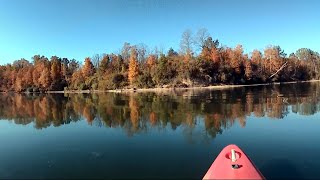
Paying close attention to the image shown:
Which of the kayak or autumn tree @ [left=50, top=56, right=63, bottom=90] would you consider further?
autumn tree @ [left=50, top=56, right=63, bottom=90]

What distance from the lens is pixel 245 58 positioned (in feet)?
279

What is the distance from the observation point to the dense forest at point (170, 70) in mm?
72625

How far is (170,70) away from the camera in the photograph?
7231 cm

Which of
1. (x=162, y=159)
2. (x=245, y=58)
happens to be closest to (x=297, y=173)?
(x=162, y=159)

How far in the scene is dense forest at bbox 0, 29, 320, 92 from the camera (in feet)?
238

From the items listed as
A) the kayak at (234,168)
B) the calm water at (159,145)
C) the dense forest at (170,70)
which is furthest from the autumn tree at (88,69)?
the kayak at (234,168)

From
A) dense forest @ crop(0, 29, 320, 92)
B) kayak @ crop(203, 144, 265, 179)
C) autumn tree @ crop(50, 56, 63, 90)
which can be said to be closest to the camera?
kayak @ crop(203, 144, 265, 179)

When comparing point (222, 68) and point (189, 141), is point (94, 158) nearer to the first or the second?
point (189, 141)

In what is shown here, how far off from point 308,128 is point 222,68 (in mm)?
60644

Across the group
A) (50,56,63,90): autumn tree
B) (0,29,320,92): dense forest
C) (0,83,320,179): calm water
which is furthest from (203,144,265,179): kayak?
(50,56,63,90): autumn tree

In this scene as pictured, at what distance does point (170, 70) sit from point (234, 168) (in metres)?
65.9

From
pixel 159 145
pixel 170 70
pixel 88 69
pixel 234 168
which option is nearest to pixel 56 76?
pixel 88 69

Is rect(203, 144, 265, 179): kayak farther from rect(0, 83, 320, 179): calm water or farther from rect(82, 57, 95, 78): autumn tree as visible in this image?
rect(82, 57, 95, 78): autumn tree

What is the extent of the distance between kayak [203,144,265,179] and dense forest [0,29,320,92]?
63472 mm
